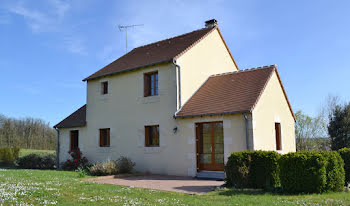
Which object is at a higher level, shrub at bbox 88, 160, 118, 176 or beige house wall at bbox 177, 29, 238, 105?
beige house wall at bbox 177, 29, 238, 105

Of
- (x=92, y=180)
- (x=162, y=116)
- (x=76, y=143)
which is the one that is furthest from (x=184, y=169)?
(x=76, y=143)

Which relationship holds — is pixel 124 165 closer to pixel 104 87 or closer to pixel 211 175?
pixel 211 175

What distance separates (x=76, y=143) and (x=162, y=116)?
769cm

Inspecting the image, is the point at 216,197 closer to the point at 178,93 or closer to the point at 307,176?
the point at 307,176

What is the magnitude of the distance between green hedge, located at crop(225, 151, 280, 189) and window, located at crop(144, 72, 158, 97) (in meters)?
6.57

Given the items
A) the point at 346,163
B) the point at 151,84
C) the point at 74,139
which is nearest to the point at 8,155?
the point at 74,139

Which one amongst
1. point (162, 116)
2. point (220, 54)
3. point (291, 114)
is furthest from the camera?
point (220, 54)

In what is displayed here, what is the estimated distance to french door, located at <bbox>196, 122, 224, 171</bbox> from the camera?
1302 cm

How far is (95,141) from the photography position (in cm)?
1755

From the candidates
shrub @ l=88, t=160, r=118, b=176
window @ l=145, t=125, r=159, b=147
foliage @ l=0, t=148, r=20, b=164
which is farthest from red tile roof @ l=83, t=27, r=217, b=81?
foliage @ l=0, t=148, r=20, b=164

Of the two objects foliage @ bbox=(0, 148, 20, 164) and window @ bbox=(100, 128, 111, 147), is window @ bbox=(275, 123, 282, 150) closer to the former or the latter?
window @ bbox=(100, 128, 111, 147)

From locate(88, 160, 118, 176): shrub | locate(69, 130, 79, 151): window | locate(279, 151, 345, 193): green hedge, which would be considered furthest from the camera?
locate(69, 130, 79, 151): window

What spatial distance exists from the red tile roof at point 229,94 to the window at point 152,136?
1.73 m

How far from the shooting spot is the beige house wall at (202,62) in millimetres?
14680
